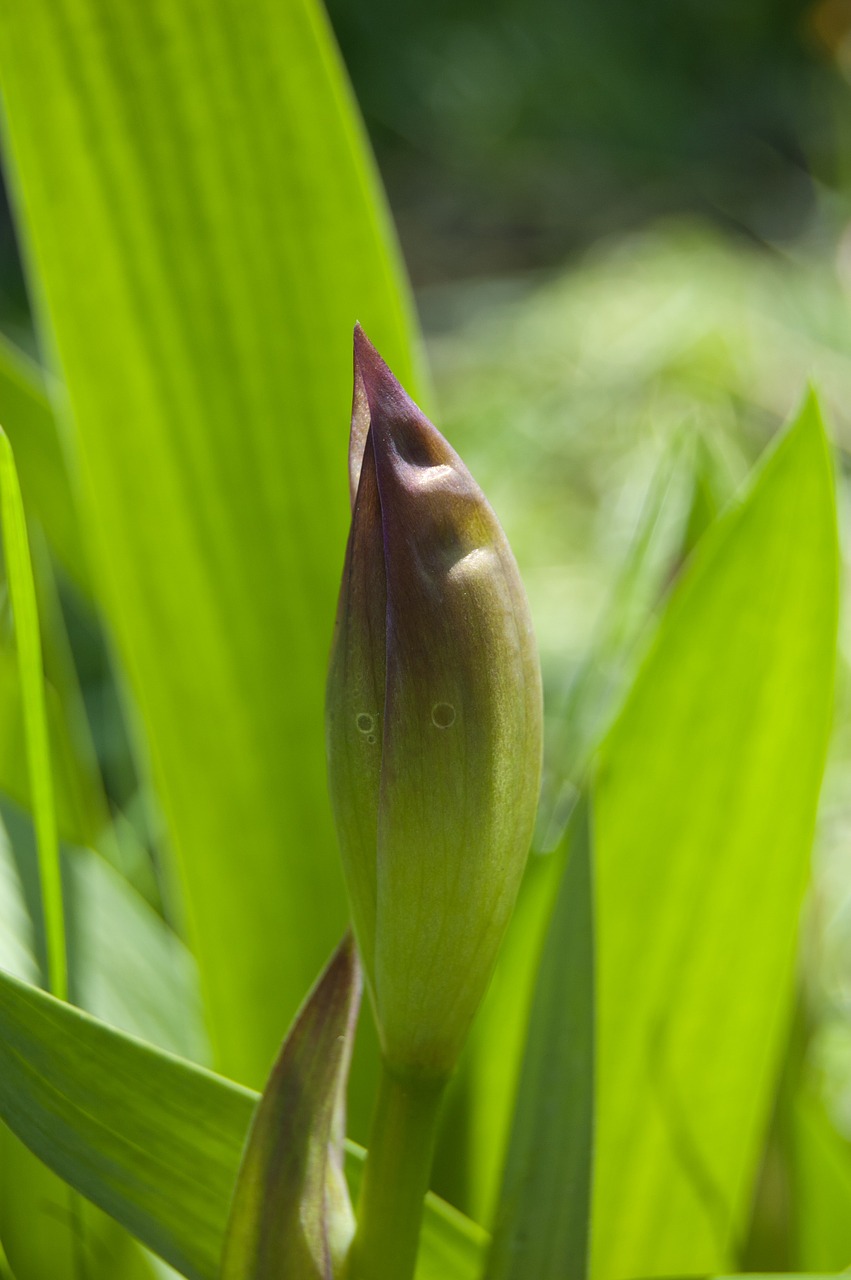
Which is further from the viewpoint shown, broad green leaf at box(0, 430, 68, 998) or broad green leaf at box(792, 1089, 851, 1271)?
broad green leaf at box(792, 1089, 851, 1271)

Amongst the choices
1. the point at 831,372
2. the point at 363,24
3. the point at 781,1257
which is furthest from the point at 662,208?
the point at 781,1257

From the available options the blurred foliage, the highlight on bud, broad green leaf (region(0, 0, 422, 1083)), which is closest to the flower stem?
the highlight on bud

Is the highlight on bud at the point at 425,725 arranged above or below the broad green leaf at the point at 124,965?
above

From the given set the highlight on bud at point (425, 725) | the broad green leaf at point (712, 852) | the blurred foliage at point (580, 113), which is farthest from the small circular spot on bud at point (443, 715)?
the blurred foliage at point (580, 113)

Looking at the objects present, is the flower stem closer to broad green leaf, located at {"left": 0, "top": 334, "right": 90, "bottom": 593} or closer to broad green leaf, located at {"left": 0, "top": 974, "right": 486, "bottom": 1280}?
broad green leaf, located at {"left": 0, "top": 974, "right": 486, "bottom": 1280}

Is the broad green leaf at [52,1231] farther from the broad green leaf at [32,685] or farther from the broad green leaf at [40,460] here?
the broad green leaf at [40,460]

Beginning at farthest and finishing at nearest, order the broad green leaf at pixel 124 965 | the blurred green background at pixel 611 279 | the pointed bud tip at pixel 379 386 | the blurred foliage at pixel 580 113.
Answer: the blurred foliage at pixel 580 113
the blurred green background at pixel 611 279
the broad green leaf at pixel 124 965
the pointed bud tip at pixel 379 386
